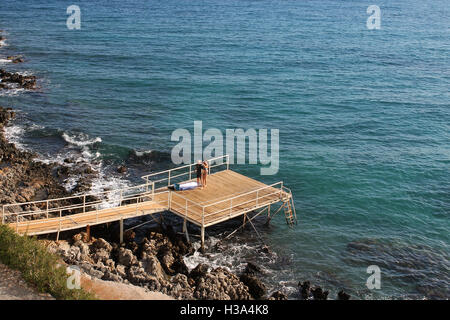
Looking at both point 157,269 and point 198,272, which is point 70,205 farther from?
point 198,272

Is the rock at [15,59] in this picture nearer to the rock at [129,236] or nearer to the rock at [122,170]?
the rock at [122,170]

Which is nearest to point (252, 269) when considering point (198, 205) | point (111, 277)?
point (198, 205)

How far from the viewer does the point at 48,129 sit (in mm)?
56094

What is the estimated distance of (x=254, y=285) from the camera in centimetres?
3111

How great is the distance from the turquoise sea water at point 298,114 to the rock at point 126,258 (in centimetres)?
561

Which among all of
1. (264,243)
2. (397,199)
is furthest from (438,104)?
(264,243)

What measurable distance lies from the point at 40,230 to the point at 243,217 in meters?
14.5

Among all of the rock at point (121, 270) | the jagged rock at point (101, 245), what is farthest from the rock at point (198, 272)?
the jagged rock at point (101, 245)

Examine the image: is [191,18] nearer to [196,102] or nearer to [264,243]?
[196,102]

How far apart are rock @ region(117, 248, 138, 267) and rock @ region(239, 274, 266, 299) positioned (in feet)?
21.2

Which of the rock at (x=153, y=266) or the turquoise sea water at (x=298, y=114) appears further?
the turquoise sea water at (x=298, y=114)

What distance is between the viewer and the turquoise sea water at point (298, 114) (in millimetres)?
36812

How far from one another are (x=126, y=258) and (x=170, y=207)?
5.30 m

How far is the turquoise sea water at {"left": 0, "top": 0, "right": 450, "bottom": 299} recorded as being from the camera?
121ft
